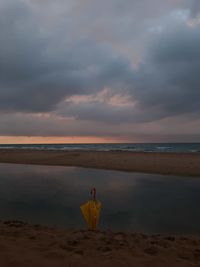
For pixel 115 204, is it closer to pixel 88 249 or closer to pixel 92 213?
pixel 92 213

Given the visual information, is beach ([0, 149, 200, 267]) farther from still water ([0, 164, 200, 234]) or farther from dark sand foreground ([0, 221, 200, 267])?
still water ([0, 164, 200, 234])

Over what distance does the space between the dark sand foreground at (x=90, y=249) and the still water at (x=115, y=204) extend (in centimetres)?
185

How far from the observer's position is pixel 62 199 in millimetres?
12953

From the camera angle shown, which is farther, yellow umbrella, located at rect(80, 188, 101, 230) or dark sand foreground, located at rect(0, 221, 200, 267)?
yellow umbrella, located at rect(80, 188, 101, 230)

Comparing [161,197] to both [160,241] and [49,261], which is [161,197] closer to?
[160,241]

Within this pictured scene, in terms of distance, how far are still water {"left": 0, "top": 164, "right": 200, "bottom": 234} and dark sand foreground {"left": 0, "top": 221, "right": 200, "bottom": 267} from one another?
6.06 ft

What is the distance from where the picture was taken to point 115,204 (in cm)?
1212

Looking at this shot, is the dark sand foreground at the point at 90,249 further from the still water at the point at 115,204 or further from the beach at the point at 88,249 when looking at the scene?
the still water at the point at 115,204

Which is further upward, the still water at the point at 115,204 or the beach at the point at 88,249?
the beach at the point at 88,249

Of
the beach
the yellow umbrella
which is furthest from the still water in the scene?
the beach

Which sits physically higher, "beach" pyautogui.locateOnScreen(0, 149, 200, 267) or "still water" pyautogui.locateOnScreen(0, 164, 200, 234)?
"beach" pyautogui.locateOnScreen(0, 149, 200, 267)

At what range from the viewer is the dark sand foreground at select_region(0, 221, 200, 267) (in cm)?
512

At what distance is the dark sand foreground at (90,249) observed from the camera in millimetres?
5117

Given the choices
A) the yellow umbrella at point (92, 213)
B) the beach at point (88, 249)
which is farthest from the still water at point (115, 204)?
the beach at point (88, 249)
